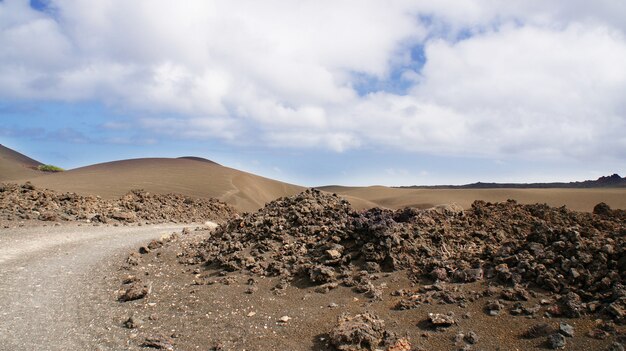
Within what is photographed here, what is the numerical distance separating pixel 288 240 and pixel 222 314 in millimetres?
2989

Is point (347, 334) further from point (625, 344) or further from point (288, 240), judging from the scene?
point (288, 240)

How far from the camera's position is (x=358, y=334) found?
5.70 meters

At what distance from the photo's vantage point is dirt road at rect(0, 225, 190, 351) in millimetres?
6361

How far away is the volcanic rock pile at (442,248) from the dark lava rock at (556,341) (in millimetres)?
601

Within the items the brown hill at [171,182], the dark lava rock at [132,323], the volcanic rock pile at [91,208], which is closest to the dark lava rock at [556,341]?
the dark lava rock at [132,323]

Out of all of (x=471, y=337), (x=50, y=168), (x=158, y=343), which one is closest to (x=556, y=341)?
(x=471, y=337)

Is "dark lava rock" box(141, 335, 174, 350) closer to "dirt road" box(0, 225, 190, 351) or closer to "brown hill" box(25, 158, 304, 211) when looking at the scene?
"dirt road" box(0, 225, 190, 351)

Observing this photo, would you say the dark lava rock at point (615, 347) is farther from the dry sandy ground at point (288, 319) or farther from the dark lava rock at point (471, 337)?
the dark lava rock at point (471, 337)

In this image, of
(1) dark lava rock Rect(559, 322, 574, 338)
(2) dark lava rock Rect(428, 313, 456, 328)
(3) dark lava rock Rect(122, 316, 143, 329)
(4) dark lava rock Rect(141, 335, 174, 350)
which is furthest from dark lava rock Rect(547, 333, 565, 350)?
(3) dark lava rock Rect(122, 316, 143, 329)

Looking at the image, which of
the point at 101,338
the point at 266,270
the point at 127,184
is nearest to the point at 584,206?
the point at 127,184

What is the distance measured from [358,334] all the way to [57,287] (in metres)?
5.84

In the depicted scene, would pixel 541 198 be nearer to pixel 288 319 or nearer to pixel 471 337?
pixel 471 337

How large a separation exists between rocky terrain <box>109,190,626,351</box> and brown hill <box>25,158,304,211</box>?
16.8 meters

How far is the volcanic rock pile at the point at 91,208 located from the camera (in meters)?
16.6
